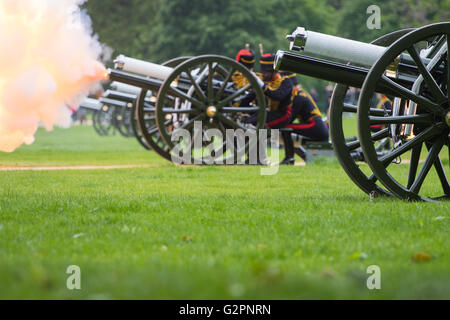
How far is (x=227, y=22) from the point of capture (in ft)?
131

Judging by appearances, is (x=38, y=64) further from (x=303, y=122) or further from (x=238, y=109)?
(x=303, y=122)

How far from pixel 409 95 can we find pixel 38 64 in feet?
22.8

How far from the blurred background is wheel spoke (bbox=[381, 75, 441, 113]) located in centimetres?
3107

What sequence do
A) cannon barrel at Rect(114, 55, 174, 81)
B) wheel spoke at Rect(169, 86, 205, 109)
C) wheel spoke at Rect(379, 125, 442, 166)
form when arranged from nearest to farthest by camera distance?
1. wheel spoke at Rect(379, 125, 442, 166)
2. wheel spoke at Rect(169, 86, 205, 109)
3. cannon barrel at Rect(114, 55, 174, 81)

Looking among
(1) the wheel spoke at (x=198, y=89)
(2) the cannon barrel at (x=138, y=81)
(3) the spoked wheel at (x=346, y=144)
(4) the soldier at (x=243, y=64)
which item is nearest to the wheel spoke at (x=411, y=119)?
(3) the spoked wheel at (x=346, y=144)

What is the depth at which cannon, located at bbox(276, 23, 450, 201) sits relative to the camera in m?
5.89

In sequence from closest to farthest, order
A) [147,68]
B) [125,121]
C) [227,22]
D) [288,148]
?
[147,68] → [288,148] → [125,121] → [227,22]

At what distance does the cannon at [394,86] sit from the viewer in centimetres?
589

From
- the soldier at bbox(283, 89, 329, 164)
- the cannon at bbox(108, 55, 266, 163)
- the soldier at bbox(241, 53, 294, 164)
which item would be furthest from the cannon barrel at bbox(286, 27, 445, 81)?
the soldier at bbox(283, 89, 329, 164)

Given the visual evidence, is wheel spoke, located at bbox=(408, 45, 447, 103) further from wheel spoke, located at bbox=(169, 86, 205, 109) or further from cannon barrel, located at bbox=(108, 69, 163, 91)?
cannon barrel, located at bbox=(108, 69, 163, 91)

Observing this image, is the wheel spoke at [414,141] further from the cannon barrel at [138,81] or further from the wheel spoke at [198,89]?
the cannon barrel at [138,81]

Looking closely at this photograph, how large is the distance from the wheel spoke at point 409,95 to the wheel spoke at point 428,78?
0.08 m

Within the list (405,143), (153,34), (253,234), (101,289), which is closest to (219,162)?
(405,143)

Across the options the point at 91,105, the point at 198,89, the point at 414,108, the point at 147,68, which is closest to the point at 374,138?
the point at 414,108
